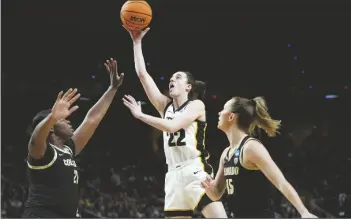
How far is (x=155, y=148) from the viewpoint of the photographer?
1264 cm

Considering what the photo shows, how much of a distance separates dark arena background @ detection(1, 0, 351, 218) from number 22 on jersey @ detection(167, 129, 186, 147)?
5.90 m

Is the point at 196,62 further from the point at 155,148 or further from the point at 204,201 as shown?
the point at 204,201

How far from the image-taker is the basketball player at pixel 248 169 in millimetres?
4273

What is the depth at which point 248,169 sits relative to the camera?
443 cm

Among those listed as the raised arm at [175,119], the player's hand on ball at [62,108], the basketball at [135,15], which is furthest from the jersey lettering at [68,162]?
the basketball at [135,15]

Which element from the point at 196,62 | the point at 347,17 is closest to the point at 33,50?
the point at 196,62

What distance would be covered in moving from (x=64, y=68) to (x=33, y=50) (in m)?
0.74

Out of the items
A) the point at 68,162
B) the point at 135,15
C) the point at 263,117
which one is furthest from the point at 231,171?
the point at 135,15

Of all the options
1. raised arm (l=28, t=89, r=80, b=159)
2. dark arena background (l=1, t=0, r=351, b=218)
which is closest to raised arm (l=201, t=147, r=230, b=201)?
raised arm (l=28, t=89, r=80, b=159)

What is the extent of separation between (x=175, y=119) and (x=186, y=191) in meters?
0.66

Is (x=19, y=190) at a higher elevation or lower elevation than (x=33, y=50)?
lower

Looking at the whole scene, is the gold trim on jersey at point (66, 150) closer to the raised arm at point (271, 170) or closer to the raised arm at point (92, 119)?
the raised arm at point (92, 119)

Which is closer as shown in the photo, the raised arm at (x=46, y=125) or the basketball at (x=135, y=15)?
the raised arm at (x=46, y=125)

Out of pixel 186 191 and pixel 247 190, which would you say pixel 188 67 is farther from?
pixel 247 190
